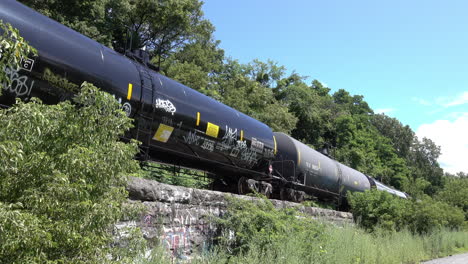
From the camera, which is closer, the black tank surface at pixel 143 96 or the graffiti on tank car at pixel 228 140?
the black tank surface at pixel 143 96

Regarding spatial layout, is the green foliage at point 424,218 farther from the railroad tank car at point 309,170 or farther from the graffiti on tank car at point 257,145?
the graffiti on tank car at point 257,145

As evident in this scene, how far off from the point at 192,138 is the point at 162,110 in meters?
1.12

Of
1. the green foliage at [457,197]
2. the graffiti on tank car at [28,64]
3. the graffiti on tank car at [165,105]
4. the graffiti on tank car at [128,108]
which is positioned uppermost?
A: the green foliage at [457,197]

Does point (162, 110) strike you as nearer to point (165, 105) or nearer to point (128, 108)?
point (165, 105)

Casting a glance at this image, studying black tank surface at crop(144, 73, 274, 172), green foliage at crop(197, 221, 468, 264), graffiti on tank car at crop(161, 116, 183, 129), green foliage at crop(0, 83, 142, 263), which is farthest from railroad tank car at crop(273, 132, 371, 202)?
green foliage at crop(0, 83, 142, 263)

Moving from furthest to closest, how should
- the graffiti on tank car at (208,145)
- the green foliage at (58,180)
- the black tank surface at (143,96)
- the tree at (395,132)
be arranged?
the tree at (395,132), the graffiti on tank car at (208,145), the black tank surface at (143,96), the green foliage at (58,180)

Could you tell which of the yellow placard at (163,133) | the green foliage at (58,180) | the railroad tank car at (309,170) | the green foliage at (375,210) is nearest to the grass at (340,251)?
the green foliage at (375,210)

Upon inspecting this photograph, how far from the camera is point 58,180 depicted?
9.46 ft

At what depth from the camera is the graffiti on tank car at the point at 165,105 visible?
7.51 m

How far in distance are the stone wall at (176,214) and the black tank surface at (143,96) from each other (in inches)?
59.6

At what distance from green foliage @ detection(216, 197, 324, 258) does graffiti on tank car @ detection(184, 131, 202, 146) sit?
1.68m

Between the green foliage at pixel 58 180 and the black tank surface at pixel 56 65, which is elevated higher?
the black tank surface at pixel 56 65

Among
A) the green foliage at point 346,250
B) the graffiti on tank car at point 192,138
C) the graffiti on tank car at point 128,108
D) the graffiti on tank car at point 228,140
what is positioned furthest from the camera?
the graffiti on tank car at point 228,140

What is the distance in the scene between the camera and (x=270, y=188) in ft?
39.2
